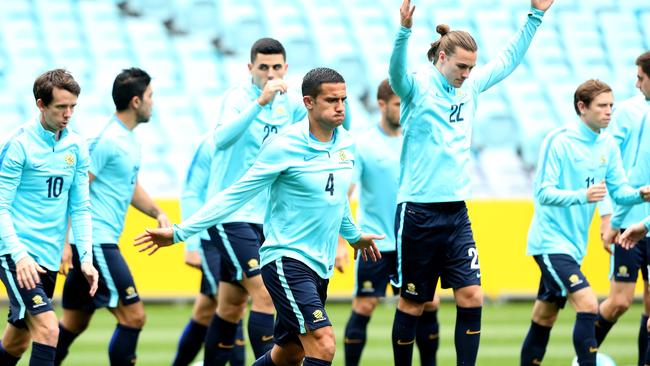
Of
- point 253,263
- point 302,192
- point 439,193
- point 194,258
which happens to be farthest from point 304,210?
point 194,258

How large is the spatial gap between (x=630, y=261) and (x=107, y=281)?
406 cm

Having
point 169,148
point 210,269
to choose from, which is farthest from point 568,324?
point 169,148

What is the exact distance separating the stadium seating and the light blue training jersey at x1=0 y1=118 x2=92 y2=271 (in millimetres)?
9435

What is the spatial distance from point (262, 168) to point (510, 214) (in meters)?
8.27

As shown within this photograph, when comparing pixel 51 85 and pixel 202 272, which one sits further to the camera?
pixel 202 272

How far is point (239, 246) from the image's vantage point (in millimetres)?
7957

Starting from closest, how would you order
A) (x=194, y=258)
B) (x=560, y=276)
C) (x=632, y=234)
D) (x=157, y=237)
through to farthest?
(x=157, y=237)
(x=632, y=234)
(x=560, y=276)
(x=194, y=258)

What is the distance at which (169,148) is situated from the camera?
A: 17.1 metres

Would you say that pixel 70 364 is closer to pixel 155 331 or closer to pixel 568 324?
pixel 155 331

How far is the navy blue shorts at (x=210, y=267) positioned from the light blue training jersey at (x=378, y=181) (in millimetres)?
1287

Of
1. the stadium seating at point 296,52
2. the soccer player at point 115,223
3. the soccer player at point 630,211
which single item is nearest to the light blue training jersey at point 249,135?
the soccer player at point 115,223

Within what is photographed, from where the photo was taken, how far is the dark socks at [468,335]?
712 cm

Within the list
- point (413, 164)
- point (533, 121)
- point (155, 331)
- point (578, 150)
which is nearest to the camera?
point (413, 164)

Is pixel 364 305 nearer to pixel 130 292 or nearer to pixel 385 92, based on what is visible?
pixel 385 92
